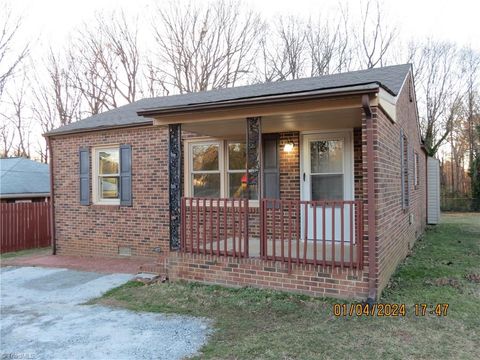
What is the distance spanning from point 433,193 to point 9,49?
14.7 metres

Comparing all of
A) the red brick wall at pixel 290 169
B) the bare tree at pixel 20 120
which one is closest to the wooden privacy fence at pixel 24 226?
the red brick wall at pixel 290 169

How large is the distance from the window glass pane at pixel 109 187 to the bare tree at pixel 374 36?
19.1 m

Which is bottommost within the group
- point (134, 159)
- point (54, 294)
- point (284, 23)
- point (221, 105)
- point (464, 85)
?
point (54, 294)

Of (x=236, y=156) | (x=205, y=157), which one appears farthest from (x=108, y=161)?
(x=236, y=156)

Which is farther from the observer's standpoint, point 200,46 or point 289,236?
point 200,46

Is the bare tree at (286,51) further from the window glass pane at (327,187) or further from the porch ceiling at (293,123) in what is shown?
the window glass pane at (327,187)

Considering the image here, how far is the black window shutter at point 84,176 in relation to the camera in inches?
352

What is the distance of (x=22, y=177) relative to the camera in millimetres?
15305

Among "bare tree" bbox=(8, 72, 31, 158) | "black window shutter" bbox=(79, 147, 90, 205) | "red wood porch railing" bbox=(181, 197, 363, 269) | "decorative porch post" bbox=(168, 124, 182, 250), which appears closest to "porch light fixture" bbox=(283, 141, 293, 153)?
"red wood porch railing" bbox=(181, 197, 363, 269)

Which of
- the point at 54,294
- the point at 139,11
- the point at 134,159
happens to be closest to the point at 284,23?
the point at 139,11

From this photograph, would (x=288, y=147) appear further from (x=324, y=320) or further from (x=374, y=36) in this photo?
(x=374, y=36)

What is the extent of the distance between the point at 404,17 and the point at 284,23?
7.10 m

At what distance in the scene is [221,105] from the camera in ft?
17.6

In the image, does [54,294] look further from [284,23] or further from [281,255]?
[284,23]
